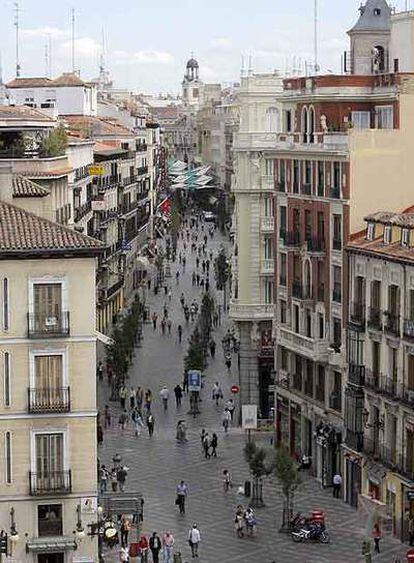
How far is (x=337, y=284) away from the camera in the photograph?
2495 inches

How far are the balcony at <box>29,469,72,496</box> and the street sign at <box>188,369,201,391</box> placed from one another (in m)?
34.3

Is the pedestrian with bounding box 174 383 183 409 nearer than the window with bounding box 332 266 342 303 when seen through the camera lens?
No

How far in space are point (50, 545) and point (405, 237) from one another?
18796 mm

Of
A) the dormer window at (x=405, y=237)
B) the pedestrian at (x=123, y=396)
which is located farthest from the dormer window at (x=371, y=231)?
the pedestrian at (x=123, y=396)

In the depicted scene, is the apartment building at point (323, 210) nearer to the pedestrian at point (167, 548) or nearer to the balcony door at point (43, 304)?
the pedestrian at point (167, 548)

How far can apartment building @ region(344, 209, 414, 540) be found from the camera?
54.8 m

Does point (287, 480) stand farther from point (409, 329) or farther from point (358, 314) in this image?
point (358, 314)

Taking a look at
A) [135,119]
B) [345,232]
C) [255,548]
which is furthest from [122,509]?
[135,119]

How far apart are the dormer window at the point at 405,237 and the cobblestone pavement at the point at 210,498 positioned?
9.89m

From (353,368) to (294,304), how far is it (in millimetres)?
8318

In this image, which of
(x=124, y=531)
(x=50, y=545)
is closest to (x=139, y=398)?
(x=124, y=531)

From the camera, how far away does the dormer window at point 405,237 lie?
2234 inches

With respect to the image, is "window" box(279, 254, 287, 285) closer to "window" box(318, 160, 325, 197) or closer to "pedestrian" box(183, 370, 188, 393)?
"window" box(318, 160, 325, 197)

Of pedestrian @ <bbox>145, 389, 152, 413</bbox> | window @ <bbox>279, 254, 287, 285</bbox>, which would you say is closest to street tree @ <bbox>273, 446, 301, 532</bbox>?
A: window @ <bbox>279, 254, 287, 285</bbox>
